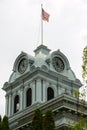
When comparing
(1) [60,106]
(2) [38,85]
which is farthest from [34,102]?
(1) [60,106]

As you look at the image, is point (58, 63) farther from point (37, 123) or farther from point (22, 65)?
point (37, 123)

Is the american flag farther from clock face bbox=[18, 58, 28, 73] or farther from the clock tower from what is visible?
clock face bbox=[18, 58, 28, 73]

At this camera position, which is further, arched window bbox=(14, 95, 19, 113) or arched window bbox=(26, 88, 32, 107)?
arched window bbox=(14, 95, 19, 113)

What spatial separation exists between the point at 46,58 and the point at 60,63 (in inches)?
123

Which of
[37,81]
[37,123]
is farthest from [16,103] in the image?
[37,123]

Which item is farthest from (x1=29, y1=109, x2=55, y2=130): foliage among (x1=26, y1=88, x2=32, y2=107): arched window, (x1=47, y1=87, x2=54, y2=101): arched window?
(x1=26, y1=88, x2=32, y2=107): arched window

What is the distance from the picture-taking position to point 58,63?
73812 mm

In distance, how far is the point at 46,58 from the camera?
72.3 m

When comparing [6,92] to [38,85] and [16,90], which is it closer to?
[16,90]

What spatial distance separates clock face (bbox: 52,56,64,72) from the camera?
2876 inches

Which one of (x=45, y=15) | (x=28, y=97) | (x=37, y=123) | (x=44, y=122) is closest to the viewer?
(x=44, y=122)

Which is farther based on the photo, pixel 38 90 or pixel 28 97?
pixel 28 97

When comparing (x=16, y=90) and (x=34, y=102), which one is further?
(x=16, y=90)

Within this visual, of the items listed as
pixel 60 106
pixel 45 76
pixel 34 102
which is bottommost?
pixel 60 106
